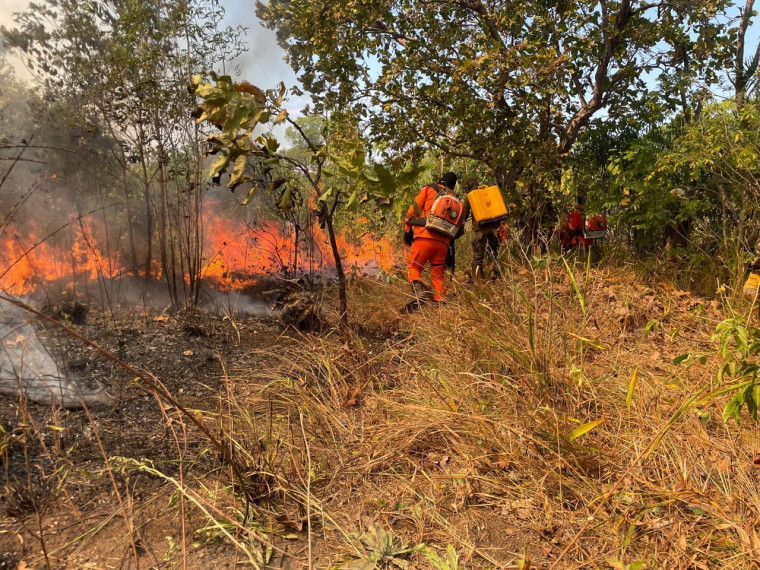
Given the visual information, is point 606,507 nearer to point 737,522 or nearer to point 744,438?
point 737,522

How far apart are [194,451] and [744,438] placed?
2.71 m

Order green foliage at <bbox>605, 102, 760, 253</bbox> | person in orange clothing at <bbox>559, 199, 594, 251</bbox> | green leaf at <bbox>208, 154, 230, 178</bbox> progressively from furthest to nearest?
person in orange clothing at <bbox>559, 199, 594, 251</bbox>
green foliage at <bbox>605, 102, 760, 253</bbox>
green leaf at <bbox>208, 154, 230, 178</bbox>

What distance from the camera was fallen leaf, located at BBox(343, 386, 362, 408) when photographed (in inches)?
116

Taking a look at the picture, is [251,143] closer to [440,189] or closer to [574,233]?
[440,189]

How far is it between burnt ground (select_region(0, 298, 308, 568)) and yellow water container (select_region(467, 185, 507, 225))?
2849mm

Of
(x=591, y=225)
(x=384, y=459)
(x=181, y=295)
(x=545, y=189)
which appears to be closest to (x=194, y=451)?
(x=384, y=459)

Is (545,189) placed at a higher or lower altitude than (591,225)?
higher

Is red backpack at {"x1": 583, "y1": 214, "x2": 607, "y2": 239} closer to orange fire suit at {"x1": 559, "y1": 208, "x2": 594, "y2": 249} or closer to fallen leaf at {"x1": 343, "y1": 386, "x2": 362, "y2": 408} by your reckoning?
orange fire suit at {"x1": 559, "y1": 208, "x2": 594, "y2": 249}

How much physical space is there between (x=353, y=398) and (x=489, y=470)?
1.01 metres

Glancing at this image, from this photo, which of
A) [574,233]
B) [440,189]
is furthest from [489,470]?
[574,233]

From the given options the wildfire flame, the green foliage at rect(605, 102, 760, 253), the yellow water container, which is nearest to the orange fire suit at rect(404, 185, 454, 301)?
the yellow water container

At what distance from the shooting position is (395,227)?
898 centimetres

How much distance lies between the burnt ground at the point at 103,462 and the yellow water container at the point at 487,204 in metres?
2.85

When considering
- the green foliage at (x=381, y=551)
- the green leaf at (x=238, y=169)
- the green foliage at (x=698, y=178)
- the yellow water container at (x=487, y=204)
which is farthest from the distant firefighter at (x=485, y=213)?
the green foliage at (x=381, y=551)
